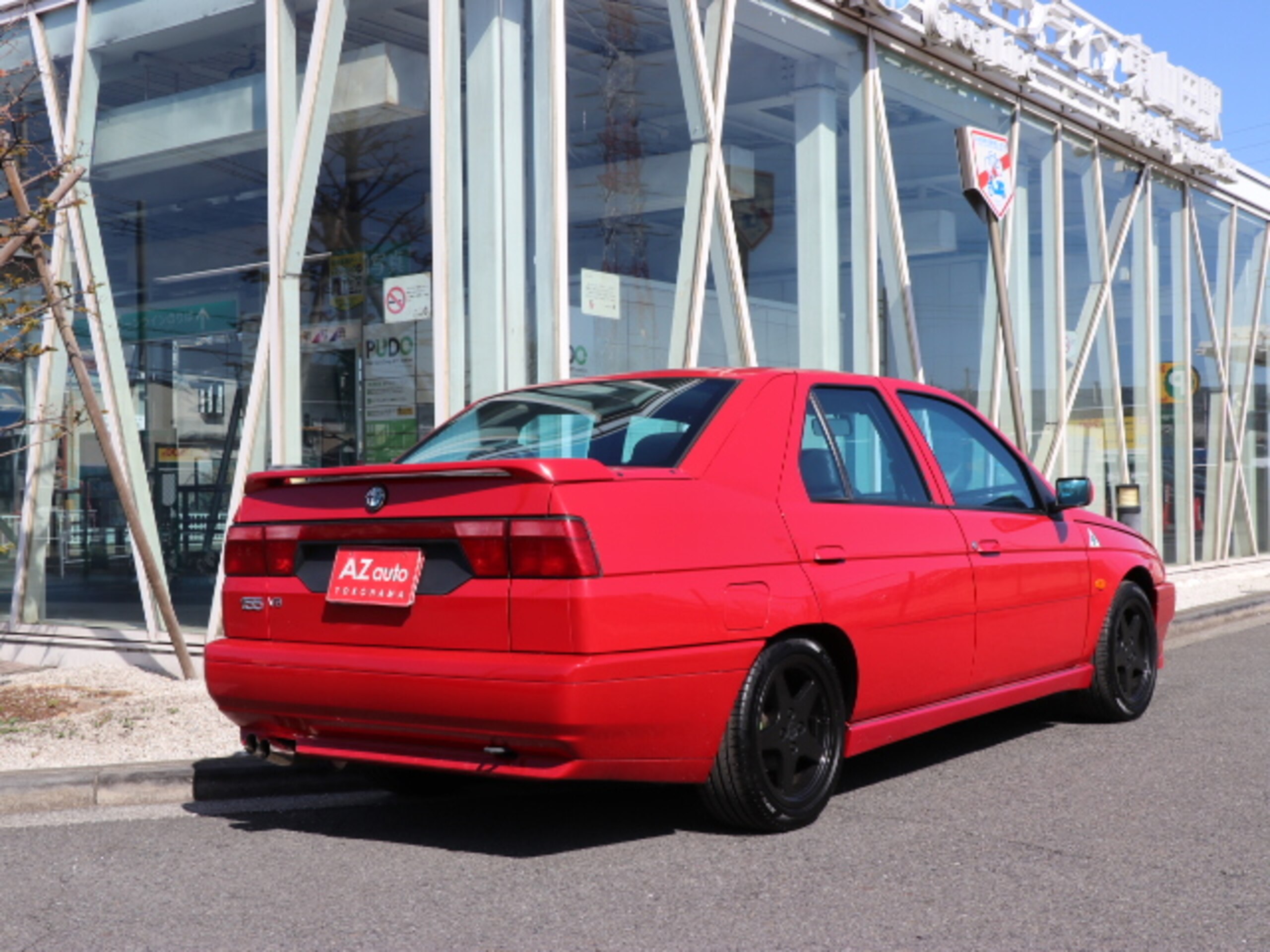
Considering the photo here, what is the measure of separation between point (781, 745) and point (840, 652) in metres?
0.46

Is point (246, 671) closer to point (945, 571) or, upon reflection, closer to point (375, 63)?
point (945, 571)

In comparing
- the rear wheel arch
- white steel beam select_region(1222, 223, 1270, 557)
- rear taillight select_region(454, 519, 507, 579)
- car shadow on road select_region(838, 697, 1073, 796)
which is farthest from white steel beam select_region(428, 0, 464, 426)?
white steel beam select_region(1222, 223, 1270, 557)

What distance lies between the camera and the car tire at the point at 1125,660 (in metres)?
6.86

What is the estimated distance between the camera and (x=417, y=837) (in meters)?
4.90

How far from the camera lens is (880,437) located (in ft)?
18.9

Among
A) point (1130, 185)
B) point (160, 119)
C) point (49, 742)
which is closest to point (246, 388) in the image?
point (160, 119)

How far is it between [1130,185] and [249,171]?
36.6 feet

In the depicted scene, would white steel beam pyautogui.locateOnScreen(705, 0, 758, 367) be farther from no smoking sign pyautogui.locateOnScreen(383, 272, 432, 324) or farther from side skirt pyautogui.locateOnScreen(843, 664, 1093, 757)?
side skirt pyautogui.locateOnScreen(843, 664, 1093, 757)

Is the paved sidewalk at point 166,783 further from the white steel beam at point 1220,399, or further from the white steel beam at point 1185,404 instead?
the white steel beam at point 1220,399

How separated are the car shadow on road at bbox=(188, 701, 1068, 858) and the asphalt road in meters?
0.02

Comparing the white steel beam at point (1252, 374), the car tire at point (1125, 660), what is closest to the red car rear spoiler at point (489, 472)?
the car tire at point (1125, 660)

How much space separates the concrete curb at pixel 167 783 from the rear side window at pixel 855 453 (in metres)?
2.06

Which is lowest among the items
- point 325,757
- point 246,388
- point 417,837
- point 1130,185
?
point 417,837

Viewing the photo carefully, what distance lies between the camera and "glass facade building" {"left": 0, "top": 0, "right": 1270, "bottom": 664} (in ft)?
29.6
